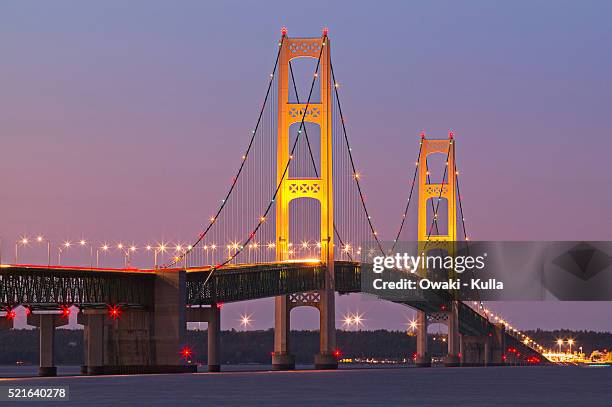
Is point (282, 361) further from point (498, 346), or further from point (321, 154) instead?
point (498, 346)

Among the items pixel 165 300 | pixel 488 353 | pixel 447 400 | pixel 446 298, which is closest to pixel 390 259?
pixel 446 298

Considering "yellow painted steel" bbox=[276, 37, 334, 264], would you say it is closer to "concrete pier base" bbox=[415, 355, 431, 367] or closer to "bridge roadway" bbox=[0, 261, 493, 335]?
"bridge roadway" bbox=[0, 261, 493, 335]

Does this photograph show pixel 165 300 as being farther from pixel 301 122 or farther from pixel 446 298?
pixel 446 298

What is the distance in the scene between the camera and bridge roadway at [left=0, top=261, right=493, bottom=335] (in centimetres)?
9669

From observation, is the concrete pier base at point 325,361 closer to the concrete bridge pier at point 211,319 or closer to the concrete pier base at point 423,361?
the concrete bridge pier at point 211,319

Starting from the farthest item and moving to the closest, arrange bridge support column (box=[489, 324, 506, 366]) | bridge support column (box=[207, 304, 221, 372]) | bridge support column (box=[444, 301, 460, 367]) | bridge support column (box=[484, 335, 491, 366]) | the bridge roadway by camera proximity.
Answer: bridge support column (box=[489, 324, 506, 366]) → bridge support column (box=[484, 335, 491, 366]) → bridge support column (box=[444, 301, 460, 367]) → bridge support column (box=[207, 304, 221, 372]) → the bridge roadway

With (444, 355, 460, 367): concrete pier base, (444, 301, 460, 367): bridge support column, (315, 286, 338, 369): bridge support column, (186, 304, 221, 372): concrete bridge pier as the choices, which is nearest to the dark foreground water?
(186, 304, 221, 372): concrete bridge pier

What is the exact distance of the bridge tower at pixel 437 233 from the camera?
538 feet

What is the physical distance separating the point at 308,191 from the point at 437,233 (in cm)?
5891

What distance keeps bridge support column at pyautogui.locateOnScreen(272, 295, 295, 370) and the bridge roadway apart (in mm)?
3850

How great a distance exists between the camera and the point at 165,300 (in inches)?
4031

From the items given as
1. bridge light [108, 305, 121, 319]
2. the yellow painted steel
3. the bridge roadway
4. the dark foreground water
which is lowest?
the dark foreground water

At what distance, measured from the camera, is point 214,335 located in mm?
117062

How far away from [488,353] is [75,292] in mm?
98182
